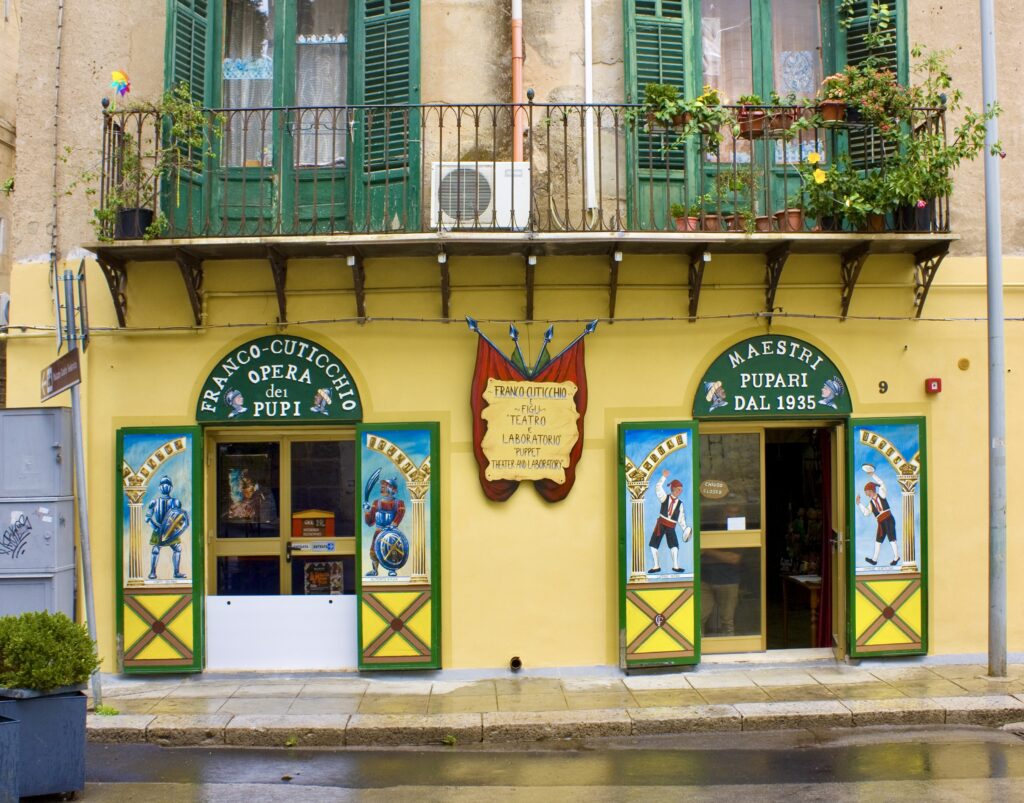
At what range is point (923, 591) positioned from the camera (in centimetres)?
1003

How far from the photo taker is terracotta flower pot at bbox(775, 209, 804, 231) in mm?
9531

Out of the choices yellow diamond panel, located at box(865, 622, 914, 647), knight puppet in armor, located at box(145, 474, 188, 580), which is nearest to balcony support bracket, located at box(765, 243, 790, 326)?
yellow diamond panel, located at box(865, 622, 914, 647)

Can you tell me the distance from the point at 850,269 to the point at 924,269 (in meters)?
0.72

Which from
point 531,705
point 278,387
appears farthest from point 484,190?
point 531,705

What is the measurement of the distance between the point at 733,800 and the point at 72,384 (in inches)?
233

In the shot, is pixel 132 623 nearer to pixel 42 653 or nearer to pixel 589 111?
pixel 42 653

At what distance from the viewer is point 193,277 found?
967cm

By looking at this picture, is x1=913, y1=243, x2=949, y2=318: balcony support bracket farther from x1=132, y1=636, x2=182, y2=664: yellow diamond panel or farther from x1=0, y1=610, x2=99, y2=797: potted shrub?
x1=0, y1=610, x2=99, y2=797: potted shrub

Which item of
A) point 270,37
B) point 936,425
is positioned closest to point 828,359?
point 936,425

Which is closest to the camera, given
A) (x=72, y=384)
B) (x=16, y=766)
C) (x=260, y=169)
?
(x=16, y=766)

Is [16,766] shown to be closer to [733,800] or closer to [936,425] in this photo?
[733,800]

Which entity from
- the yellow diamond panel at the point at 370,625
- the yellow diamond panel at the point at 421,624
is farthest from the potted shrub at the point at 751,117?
the yellow diamond panel at the point at 370,625

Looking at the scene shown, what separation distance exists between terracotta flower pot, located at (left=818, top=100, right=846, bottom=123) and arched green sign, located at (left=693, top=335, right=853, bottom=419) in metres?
2.06

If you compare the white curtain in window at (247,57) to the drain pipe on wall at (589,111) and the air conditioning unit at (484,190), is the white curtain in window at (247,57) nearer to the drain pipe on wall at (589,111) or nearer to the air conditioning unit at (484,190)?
the air conditioning unit at (484,190)
